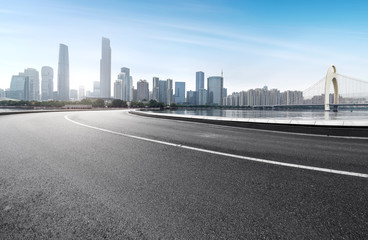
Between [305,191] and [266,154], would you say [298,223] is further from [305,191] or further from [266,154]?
[266,154]

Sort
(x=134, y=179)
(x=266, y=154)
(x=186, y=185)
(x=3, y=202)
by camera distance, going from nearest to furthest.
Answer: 1. (x=3, y=202)
2. (x=186, y=185)
3. (x=134, y=179)
4. (x=266, y=154)

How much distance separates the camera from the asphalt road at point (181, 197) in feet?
5.98

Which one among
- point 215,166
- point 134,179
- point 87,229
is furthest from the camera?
point 215,166

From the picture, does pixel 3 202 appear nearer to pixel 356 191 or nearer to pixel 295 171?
pixel 295 171

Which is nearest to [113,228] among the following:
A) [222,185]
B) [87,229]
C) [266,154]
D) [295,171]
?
[87,229]

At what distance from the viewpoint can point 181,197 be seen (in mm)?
2439

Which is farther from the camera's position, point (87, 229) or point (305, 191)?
point (305, 191)

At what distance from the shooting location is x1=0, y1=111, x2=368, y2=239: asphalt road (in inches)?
71.7

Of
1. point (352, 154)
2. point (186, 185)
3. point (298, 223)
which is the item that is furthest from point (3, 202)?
point (352, 154)

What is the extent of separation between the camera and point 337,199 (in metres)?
2.38

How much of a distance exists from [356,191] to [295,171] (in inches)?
35.0

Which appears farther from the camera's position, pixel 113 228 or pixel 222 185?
pixel 222 185

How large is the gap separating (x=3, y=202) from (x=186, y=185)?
227 centimetres

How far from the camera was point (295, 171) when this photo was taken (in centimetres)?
340
